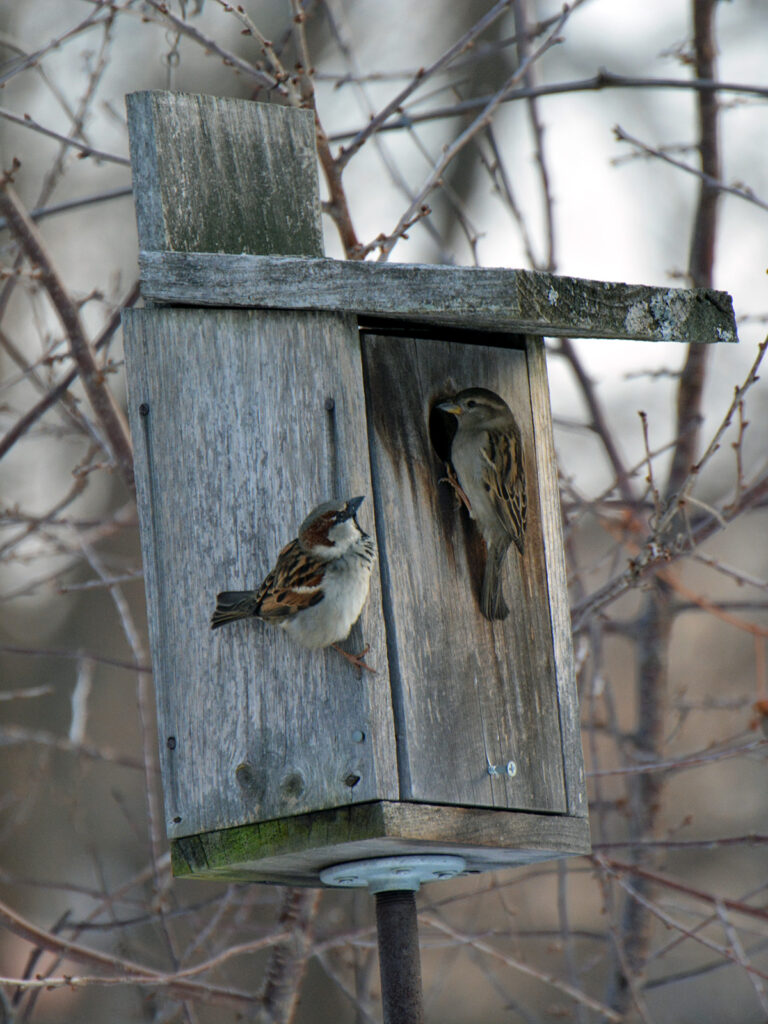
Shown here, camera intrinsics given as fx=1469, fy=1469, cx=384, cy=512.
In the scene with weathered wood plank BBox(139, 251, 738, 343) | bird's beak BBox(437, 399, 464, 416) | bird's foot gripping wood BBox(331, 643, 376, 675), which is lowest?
bird's foot gripping wood BBox(331, 643, 376, 675)

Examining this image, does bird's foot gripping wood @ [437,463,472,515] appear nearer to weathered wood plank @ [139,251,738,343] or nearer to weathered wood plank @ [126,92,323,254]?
weathered wood plank @ [139,251,738,343]

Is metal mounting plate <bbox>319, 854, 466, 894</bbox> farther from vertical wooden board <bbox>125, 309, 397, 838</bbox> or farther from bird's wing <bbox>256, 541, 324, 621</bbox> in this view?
bird's wing <bbox>256, 541, 324, 621</bbox>

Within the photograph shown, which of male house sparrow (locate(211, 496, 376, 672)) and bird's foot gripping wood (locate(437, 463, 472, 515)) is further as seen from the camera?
bird's foot gripping wood (locate(437, 463, 472, 515))

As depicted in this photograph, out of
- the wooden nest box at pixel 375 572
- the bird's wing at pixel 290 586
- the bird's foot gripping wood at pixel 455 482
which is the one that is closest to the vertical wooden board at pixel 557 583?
the wooden nest box at pixel 375 572

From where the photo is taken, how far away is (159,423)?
3.01 meters

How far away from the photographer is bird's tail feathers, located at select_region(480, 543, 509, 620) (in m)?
3.04

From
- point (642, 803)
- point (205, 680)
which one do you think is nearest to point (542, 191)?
point (642, 803)

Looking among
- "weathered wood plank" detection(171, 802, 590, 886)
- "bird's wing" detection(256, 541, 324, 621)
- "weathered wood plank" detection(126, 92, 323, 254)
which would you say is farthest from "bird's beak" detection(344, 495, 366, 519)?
"weathered wood plank" detection(126, 92, 323, 254)

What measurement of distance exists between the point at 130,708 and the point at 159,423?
21.3ft

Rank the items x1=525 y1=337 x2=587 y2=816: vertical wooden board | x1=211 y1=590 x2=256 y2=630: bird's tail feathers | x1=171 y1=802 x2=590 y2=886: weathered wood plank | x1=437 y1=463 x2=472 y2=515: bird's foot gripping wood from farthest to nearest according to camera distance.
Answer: x1=525 y1=337 x2=587 y2=816: vertical wooden board < x1=437 y1=463 x2=472 y2=515: bird's foot gripping wood < x1=211 y1=590 x2=256 y2=630: bird's tail feathers < x1=171 y1=802 x2=590 y2=886: weathered wood plank

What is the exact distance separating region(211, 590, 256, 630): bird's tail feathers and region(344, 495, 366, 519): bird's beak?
0.88 feet

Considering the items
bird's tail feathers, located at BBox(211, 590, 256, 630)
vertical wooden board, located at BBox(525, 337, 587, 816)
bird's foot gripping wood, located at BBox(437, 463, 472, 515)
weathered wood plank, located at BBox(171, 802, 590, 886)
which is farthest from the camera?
vertical wooden board, located at BBox(525, 337, 587, 816)

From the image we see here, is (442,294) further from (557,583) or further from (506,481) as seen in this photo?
(557,583)

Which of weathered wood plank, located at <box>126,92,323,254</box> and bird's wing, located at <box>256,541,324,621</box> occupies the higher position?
weathered wood plank, located at <box>126,92,323,254</box>
